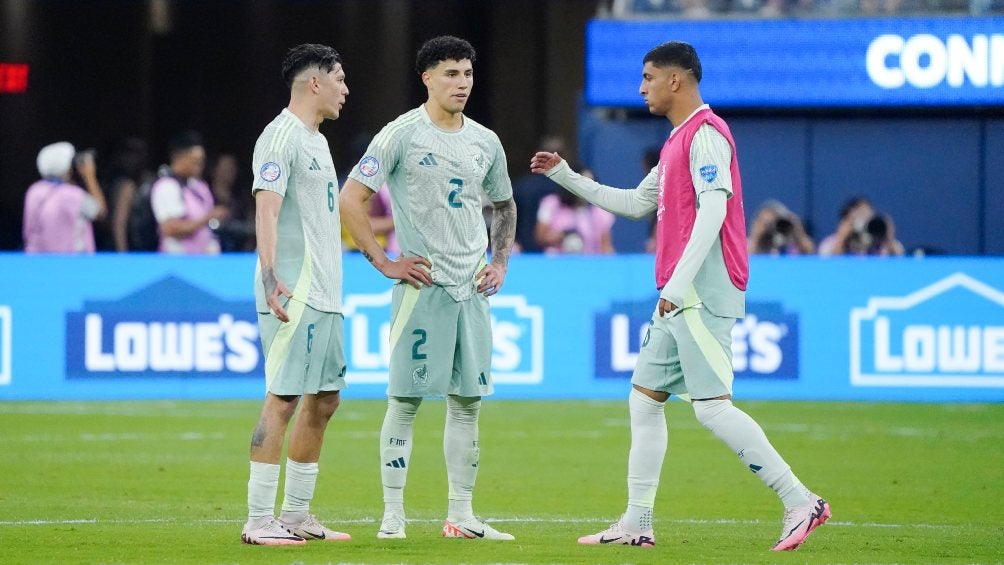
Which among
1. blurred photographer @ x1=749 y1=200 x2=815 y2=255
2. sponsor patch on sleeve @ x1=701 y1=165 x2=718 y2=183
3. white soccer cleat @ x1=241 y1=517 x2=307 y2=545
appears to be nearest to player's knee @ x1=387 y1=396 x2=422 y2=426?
white soccer cleat @ x1=241 y1=517 x2=307 y2=545

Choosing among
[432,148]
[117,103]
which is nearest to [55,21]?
[117,103]

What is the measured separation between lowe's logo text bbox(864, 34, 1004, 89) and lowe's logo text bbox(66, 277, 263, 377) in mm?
8041

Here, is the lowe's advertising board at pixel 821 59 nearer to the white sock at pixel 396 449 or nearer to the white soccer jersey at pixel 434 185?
the white soccer jersey at pixel 434 185

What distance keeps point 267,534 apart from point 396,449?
731 millimetres

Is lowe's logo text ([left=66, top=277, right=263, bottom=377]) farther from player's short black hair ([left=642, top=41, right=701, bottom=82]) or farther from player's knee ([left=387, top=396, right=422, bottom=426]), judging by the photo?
player's short black hair ([left=642, top=41, right=701, bottom=82])

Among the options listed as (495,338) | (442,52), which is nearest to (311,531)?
(442,52)

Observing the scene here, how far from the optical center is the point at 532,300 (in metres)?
15.5

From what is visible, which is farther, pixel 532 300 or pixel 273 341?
pixel 532 300

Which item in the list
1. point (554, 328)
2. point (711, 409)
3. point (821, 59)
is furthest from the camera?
point (821, 59)

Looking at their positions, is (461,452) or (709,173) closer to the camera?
(709,173)

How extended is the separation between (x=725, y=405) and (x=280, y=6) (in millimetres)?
19311

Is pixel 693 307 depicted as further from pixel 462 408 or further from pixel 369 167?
pixel 369 167

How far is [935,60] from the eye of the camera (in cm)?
1909

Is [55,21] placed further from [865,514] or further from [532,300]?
[865,514]
